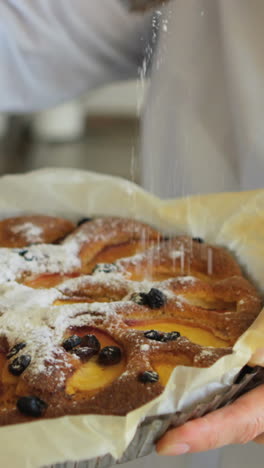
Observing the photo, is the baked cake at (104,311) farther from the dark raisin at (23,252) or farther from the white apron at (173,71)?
the white apron at (173,71)

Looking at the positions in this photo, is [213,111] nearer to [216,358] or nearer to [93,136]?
[216,358]

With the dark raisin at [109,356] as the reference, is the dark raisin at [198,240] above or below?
above

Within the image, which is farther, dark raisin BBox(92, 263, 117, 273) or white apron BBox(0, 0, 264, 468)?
white apron BBox(0, 0, 264, 468)

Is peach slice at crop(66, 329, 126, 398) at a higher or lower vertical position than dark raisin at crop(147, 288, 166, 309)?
lower

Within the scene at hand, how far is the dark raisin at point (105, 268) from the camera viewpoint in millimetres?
1282

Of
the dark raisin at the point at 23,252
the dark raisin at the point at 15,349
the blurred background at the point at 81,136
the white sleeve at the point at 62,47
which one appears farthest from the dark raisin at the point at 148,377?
the blurred background at the point at 81,136

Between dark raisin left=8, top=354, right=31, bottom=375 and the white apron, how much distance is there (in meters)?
0.87

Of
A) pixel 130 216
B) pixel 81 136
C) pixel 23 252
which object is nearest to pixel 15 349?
pixel 23 252

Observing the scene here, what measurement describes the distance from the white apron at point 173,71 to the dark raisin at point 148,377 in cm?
81

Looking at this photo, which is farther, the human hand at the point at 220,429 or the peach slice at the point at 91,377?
the peach slice at the point at 91,377

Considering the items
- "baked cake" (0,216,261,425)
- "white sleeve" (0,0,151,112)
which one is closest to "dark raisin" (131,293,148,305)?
"baked cake" (0,216,261,425)

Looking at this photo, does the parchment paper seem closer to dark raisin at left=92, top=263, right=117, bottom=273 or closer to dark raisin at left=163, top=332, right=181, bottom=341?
dark raisin at left=163, top=332, right=181, bottom=341

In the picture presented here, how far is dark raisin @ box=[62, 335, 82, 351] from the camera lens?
0.99 m

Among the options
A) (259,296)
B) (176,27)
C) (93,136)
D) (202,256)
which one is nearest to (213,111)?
(176,27)
